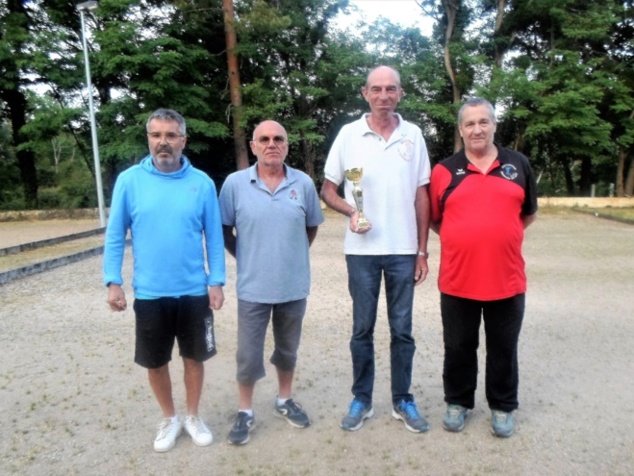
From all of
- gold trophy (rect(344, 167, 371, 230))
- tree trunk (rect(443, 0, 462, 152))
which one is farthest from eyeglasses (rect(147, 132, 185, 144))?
tree trunk (rect(443, 0, 462, 152))

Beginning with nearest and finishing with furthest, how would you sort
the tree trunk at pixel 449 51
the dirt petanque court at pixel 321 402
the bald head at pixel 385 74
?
the dirt petanque court at pixel 321 402 < the bald head at pixel 385 74 < the tree trunk at pixel 449 51

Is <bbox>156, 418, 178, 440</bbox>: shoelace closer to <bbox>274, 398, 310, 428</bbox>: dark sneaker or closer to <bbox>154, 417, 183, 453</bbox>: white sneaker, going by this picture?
<bbox>154, 417, 183, 453</bbox>: white sneaker

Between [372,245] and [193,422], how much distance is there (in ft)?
4.46

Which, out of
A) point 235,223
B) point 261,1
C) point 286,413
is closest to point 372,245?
point 235,223

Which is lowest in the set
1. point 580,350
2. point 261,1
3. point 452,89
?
point 580,350

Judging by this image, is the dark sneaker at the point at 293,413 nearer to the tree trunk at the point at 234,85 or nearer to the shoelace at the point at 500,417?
the shoelace at the point at 500,417

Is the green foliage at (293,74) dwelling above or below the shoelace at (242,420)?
above

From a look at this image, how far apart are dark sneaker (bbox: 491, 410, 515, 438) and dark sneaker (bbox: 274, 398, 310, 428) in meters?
1.02

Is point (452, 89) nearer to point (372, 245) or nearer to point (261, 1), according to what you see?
point (261, 1)

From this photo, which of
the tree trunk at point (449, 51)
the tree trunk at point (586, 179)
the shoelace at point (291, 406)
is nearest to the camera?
the shoelace at point (291, 406)

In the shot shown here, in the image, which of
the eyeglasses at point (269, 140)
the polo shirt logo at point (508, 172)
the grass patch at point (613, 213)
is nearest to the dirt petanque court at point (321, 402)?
the polo shirt logo at point (508, 172)

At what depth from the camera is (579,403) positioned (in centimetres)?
320

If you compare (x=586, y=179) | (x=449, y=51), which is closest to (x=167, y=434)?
(x=449, y=51)

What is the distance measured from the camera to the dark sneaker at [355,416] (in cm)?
289
